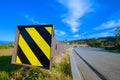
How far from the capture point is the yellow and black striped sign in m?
3.40

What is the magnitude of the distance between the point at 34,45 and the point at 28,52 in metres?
0.17

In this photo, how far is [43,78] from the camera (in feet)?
10.8

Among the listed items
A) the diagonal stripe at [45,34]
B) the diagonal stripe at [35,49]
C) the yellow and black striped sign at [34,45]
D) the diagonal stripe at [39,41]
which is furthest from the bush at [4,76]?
the diagonal stripe at [45,34]

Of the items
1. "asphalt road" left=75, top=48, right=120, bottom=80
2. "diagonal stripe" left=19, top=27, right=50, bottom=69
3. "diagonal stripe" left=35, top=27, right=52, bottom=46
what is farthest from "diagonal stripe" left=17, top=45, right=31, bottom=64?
"asphalt road" left=75, top=48, right=120, bottom=80

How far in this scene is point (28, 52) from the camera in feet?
11.7

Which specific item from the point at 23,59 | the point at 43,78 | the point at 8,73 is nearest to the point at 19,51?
the point at 23,59

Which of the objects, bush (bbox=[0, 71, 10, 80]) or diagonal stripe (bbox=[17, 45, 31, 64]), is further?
diagonal stripe (bbox=[17, 45, 31, 64])

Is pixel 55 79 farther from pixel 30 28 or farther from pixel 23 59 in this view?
pixel 30 28

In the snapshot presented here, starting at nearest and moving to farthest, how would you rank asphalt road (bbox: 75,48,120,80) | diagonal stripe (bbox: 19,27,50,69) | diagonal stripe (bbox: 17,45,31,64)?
diagonal stripe (bbox: 19,27,50,69) → diagonal stripe (bbox: 17,45,31,64) → asphalt road (bbox: 75,48,120,80)

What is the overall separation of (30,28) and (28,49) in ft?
1.30

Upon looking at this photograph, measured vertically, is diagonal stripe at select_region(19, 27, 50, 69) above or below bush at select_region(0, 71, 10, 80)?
above

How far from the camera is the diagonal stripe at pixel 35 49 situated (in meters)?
3.38

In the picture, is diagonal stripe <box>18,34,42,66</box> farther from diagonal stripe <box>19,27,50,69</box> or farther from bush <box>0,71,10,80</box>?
bush <box>0,71,10,80</box>

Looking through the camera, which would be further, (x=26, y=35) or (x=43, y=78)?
(x=26, y=35)
